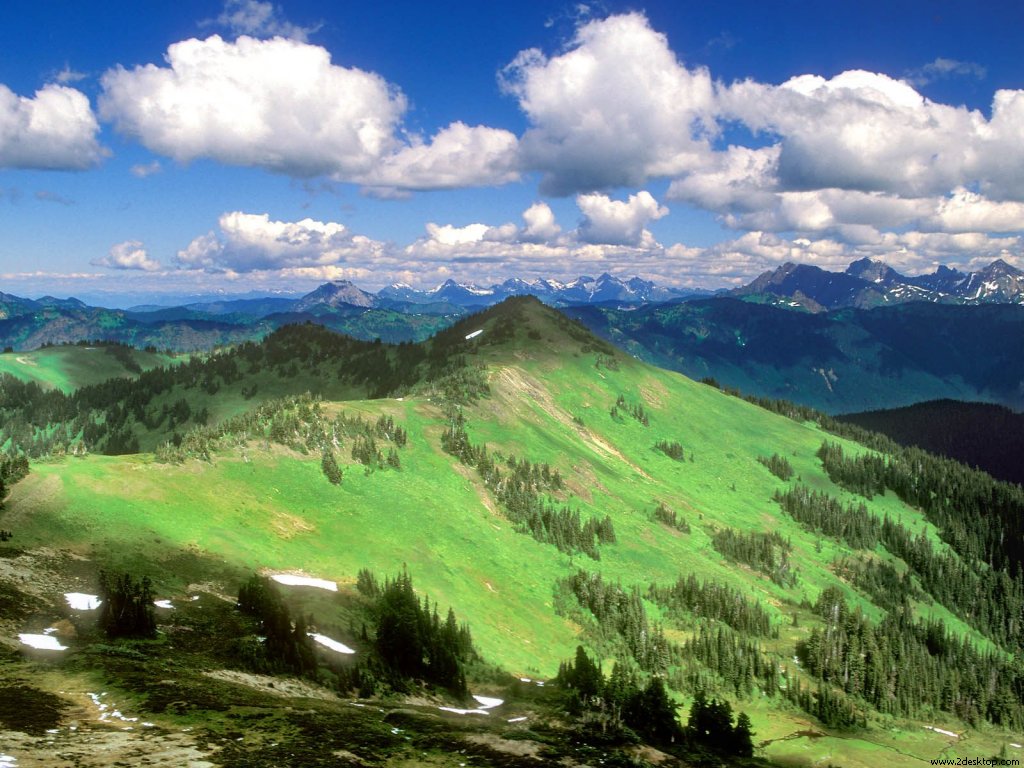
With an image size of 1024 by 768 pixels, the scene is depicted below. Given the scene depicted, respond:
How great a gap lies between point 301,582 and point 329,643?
18.9m

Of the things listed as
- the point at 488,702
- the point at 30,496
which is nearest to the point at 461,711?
the point at 488,702

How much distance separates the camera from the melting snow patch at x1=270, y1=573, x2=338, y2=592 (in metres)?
79.7

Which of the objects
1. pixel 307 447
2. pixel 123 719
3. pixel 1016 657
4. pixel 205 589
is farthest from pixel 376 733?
pixel 1016 657

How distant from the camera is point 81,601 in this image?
5734cm

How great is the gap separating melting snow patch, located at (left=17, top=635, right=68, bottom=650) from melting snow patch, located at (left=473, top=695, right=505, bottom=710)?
1421 inches

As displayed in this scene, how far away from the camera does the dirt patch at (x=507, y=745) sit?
45.0 meters

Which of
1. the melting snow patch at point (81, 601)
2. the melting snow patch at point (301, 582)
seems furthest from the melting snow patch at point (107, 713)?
the melting snow patch at point (301, 582)

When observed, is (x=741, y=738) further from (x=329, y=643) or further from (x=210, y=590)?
(x=210, y=590)

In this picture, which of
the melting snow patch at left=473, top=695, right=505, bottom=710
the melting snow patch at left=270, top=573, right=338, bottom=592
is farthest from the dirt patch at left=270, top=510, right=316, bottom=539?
the melting snow patch at left=473, top=695, right=505, bottom=710

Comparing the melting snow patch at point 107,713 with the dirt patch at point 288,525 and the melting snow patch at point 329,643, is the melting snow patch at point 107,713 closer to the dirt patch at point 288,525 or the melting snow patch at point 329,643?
the melting snow patch at point 329,643

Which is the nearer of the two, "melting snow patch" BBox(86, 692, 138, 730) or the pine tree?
"melting snow patch" BBox(86, 692, 138, 730)

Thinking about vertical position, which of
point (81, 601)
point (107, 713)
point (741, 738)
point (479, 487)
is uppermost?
point (107, 713)

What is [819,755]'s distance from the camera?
90.6 meters

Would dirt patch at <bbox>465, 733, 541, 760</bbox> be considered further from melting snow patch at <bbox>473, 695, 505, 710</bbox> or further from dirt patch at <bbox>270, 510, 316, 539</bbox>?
dirt patch at <bbox>270, 510, 316, 539</bbox>
